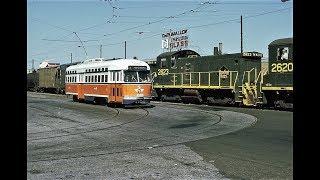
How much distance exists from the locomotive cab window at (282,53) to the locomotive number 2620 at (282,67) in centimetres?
35

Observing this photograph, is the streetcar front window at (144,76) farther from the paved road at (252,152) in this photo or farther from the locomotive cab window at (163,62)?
the paved road at (252,152)

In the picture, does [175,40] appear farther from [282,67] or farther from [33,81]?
[282,67]

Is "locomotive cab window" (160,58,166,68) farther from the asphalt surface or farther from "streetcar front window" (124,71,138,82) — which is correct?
the asphalt surface

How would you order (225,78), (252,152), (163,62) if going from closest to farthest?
1. (252,152)
2. (225,78)
3. (163,62)

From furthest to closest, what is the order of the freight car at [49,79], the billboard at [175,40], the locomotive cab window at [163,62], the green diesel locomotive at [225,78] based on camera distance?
1. the billboard at [175,40]
2. the freight car at [49,79]
3. the locomotive cab window at [163,62]
4. the green diesel locomotive at [225,78]

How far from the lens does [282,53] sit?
21.4 metres

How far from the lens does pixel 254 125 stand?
15172mm

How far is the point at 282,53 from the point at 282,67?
800 mm

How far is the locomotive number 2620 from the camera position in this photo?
68.3 ft

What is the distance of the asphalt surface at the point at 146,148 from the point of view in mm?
7402

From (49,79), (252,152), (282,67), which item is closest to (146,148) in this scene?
(252,152)

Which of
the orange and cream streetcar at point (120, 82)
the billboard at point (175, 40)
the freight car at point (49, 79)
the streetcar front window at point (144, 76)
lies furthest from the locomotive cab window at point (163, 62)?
the billboard at point (175, 40)
